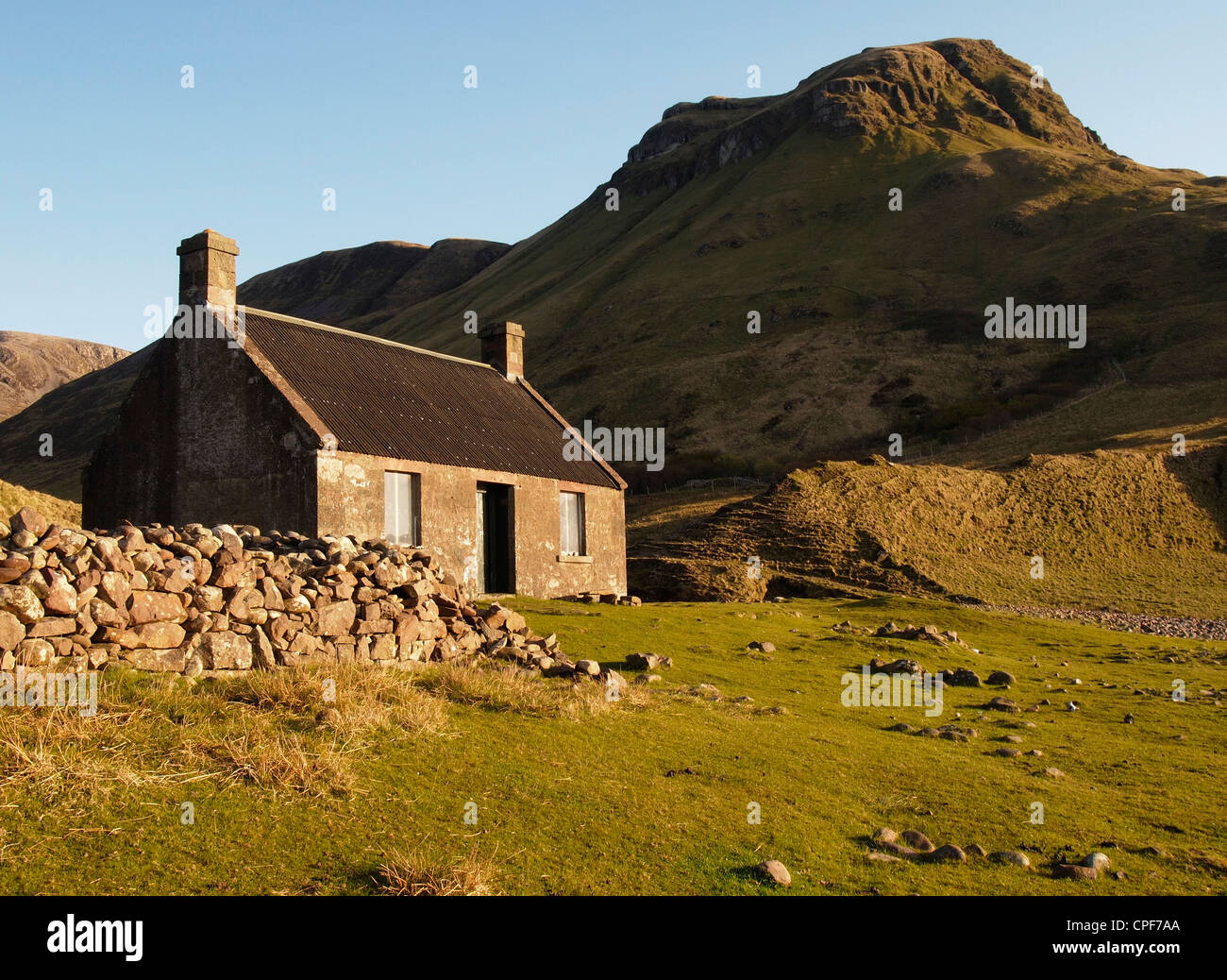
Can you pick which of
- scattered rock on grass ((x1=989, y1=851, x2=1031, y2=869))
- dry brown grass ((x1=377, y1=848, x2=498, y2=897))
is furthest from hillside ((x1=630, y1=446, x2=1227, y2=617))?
dry brown grass ((x1=377, y1=848, x2=498, y2=897))

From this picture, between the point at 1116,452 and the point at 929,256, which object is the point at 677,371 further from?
the point at 1116,452

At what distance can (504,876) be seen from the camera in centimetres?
742

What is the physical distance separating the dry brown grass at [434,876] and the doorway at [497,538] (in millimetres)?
18569

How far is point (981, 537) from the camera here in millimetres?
40875

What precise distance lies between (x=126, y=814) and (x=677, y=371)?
90.3 metres

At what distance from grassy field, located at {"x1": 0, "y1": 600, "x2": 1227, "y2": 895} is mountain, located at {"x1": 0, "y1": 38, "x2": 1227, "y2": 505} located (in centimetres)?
4864

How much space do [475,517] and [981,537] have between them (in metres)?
24.4

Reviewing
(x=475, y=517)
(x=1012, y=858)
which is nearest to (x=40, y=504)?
(x=475, y=517)

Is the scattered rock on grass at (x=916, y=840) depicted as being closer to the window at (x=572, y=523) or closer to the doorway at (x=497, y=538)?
the doorway at (x=497, y=538)

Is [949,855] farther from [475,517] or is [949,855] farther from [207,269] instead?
[207,269]

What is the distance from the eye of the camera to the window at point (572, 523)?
28.5 m

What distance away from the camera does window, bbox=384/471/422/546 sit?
22438mm

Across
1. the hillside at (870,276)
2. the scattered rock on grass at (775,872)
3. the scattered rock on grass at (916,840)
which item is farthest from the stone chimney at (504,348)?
the hillside at (870,276)

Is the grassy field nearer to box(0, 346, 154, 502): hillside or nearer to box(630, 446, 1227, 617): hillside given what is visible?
box(630, 446, 1227, 617): hillside
